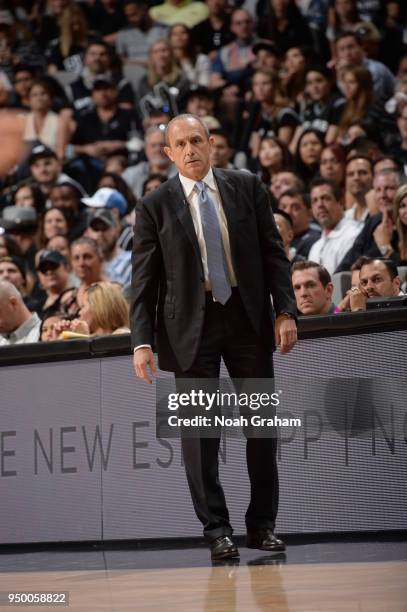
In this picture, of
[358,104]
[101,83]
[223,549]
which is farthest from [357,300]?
[101,83]

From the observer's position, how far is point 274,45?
37.7 feet

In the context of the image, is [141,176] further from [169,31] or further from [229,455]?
[229,455]

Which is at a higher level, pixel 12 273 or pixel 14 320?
pixel 12 273

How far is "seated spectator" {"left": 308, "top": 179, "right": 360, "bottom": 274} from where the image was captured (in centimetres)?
812

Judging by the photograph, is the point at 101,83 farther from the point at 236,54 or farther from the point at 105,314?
the point at 105,314

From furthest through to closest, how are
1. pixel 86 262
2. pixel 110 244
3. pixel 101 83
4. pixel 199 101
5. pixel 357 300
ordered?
1. pixel 101 83
2. pixel 199 101
3. pixel 110 244
4. pixel 86 262
5. pixel 357 300

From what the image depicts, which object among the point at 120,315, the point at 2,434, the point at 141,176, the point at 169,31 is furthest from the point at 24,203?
the point at 2,434

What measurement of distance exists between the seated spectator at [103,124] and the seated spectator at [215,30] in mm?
1077

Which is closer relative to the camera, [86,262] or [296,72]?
[86,262]

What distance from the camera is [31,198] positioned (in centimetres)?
1081

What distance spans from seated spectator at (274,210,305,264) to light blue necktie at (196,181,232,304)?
2.79m

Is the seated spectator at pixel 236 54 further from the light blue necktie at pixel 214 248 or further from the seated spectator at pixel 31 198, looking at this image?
the light blue necktie at pixel 214 248

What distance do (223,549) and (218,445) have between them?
443 millimetres

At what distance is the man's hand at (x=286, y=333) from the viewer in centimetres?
477
